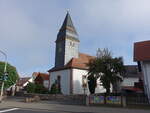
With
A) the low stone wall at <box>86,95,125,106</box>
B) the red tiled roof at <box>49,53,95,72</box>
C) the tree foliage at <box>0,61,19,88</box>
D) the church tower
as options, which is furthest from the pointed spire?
the low stone wall at <box>86,95,125,106</box>

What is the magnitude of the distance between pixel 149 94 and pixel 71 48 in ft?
69.8

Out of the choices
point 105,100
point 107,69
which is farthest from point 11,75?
point 105,100

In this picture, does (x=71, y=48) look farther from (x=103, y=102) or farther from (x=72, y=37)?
(x=103, y=102)

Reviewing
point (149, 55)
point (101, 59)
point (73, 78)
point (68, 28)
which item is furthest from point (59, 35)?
point (149, 55)

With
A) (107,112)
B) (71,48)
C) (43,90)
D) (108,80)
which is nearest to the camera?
(107,112)

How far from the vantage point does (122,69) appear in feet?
81.5

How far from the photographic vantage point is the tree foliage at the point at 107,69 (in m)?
23.9

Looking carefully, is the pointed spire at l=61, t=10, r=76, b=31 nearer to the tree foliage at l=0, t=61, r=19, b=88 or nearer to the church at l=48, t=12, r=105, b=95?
the church at l=48, t=12, r=105, b=95

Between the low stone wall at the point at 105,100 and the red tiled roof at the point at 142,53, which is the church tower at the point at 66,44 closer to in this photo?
the red tiled roof at the point at 142,53

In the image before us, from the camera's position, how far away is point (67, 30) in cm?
3756

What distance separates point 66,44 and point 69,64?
14.8 feet

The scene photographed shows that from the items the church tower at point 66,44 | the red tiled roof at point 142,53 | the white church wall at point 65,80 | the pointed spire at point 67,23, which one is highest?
the pointed spire at point 67,23

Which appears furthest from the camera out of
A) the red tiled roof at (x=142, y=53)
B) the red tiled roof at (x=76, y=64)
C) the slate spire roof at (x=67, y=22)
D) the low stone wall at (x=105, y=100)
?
the slate spire roof at (x=67, y=22)

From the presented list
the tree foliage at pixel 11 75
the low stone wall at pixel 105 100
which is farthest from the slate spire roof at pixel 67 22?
the low stone wall at pixel 105 100
